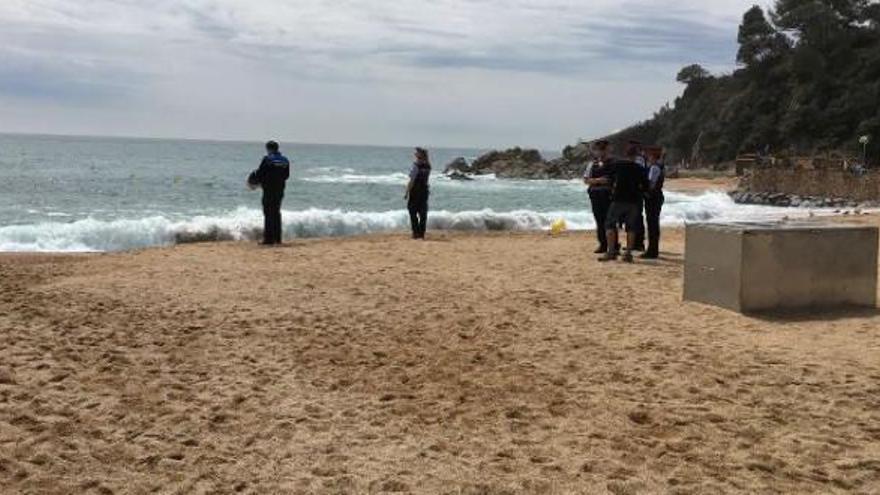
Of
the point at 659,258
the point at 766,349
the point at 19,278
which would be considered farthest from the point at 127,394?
the point at 659,258

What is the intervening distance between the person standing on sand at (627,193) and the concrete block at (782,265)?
2897 millimetres

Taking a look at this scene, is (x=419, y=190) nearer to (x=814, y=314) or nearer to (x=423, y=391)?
(x=814, y=314)

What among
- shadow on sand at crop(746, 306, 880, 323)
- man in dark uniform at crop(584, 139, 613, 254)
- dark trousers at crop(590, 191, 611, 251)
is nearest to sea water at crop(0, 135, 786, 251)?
dark trousers at crop(590, 191, 611, 251)

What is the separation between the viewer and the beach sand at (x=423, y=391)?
4.59 meters

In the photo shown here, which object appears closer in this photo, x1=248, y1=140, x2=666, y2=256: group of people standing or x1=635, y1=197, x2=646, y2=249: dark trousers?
x1=248, y1=140, x2=666, y2=256: group of people standing

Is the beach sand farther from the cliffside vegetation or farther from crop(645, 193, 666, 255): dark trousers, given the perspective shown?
the cliffside vegetation

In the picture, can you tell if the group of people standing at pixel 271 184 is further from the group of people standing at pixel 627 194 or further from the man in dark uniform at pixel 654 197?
the man in dark uniform at pixel 654 197

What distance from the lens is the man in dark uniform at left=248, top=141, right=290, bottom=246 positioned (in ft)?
47.5

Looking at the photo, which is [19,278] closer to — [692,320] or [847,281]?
[692,320]

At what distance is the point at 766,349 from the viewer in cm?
703

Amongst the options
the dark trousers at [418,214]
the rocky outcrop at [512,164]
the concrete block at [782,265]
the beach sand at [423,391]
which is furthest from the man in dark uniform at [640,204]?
the rocky outcrop at [512,164]

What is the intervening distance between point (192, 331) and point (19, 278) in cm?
388

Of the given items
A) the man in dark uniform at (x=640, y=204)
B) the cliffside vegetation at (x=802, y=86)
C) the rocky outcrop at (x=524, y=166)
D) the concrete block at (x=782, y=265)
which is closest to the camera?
the concrete block at (x=782, y=265)

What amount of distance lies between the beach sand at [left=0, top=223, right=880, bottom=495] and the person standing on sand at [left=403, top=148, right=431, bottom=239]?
221 inches
